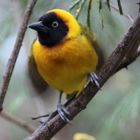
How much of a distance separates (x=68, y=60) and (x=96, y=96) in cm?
113

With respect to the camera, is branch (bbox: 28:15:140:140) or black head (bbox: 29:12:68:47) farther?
black head (bbox: 29:12:68:47)

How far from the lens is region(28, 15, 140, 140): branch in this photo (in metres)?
1.32

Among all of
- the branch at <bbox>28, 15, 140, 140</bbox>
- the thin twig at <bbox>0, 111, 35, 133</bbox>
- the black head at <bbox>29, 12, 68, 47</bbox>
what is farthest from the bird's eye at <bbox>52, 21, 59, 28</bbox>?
the branch at <bbox>28, 15, 140, 140</bbox>

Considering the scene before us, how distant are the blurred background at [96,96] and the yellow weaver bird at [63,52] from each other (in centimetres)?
5

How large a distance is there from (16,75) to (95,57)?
4.40ft

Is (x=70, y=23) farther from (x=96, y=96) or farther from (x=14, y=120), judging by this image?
(x=96, y=96)

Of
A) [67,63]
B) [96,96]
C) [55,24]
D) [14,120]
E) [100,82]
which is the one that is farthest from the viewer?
[96,96]

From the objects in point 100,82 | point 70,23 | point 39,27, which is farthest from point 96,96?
point 100,82

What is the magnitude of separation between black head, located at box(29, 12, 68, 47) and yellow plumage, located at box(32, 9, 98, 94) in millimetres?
17

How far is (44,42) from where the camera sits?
2049mm

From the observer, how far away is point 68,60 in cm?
191

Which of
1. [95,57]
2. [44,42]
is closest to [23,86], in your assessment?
[44,42]

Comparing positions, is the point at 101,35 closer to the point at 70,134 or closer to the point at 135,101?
the point at 135,101

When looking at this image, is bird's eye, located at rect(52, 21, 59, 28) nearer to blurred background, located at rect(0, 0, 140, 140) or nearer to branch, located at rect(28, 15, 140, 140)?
blurred background, located at rect(0, 0, 140, 140)
